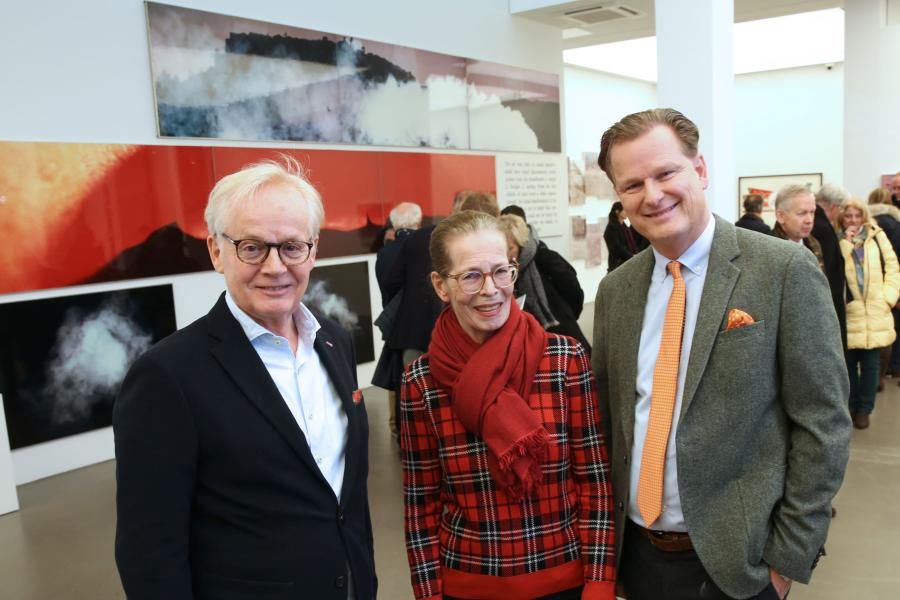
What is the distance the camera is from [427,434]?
1.82 m

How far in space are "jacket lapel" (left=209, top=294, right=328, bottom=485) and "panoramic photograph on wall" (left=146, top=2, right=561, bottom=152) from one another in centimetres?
478

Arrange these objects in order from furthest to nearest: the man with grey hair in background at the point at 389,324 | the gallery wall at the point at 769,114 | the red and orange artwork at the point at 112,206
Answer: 1. the gallery wall at the point at 769,114
2. the red and orange artwork at the point at 112,206
3. the man with grey hair in background at the point at 389,324

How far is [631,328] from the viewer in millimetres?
1811

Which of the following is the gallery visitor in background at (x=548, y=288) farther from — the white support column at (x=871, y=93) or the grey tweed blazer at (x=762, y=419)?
the white support column at (x=871, y=93)

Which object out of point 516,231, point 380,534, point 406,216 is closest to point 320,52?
point 406,216

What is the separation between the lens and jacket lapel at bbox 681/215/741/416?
1.60 m

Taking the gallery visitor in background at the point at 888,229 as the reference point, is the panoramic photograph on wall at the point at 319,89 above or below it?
above

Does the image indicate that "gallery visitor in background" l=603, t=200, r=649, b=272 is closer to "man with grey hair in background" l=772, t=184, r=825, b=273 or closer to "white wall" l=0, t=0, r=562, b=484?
"man with grey hair in background" l=772, t=184, r=825, b=273

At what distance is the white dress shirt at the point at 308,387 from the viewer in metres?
1.59

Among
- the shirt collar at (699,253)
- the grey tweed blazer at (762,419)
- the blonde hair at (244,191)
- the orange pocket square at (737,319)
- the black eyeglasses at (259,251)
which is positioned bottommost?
the grey tweed blazer at (762,419)

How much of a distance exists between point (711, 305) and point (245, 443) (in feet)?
3.57

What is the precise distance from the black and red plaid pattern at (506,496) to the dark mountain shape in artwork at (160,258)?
448 centimetres

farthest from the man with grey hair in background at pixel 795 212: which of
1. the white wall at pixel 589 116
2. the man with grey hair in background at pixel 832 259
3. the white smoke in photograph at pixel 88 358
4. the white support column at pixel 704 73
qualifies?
the white wall at pixel 589 116

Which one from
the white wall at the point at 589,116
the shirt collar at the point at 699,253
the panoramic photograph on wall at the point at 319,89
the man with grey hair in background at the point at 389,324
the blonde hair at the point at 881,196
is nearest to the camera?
the shirt collar at the point at 699,253
